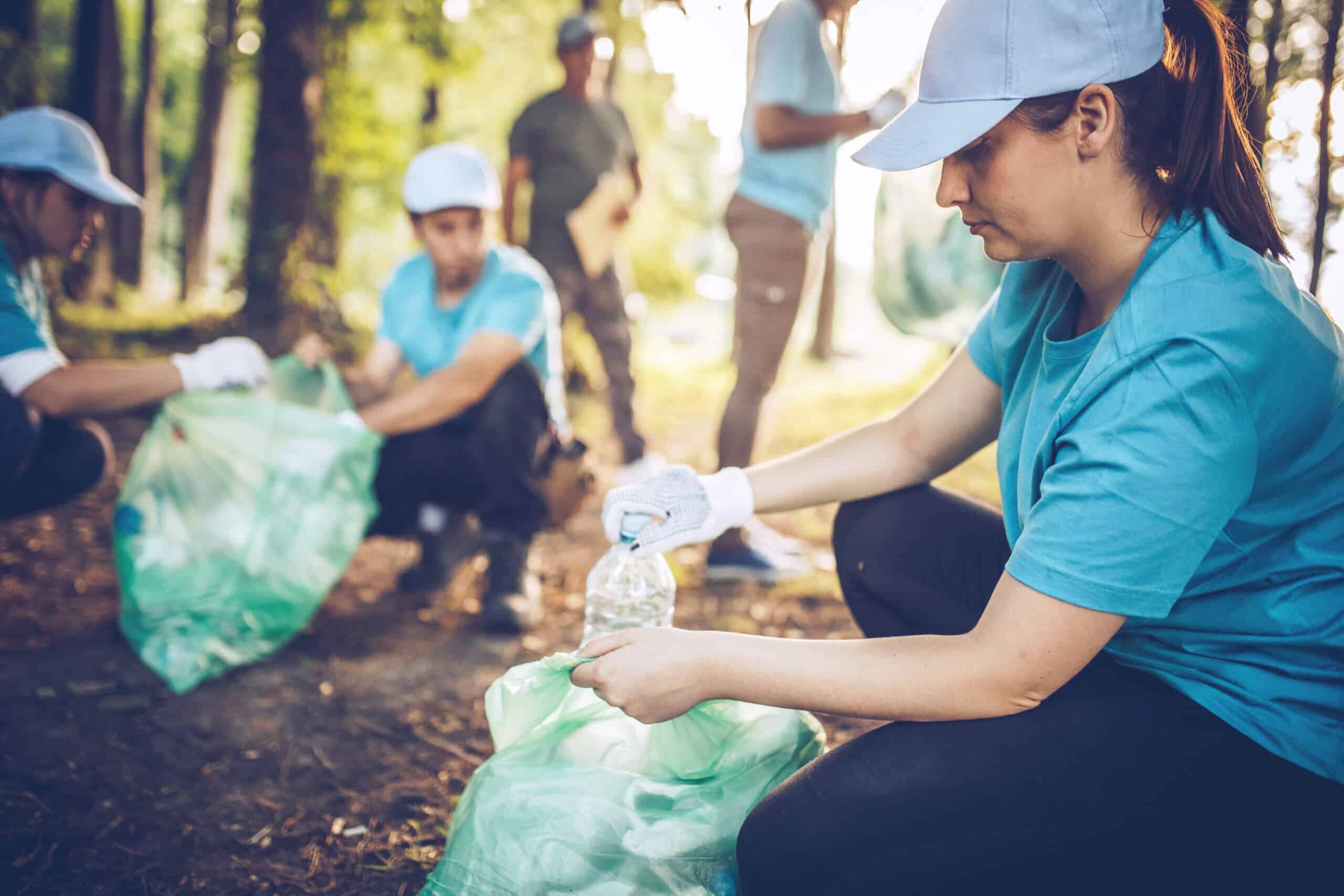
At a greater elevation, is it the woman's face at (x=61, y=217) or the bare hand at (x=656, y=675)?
the woman's face at (x=61, y=217)

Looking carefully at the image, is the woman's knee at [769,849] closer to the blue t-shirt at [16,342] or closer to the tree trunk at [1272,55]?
the blue t-shirt at [16,342]

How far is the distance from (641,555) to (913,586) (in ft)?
1.56

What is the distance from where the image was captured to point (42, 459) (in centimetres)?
267

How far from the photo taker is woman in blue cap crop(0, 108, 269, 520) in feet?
7.84

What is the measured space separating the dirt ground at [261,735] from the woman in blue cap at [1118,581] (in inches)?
36.2

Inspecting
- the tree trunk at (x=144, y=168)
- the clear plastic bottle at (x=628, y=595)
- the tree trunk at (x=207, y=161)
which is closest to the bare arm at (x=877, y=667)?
the clear plastic bottle at (x=628, y=595)

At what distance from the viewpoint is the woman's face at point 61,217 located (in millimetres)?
2506

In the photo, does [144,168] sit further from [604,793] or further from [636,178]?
[604,793]

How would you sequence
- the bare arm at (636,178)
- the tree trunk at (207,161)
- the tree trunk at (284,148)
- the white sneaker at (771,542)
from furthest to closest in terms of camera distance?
the tree trunk at (207,161) < the tree trunk at (284,148) < the bare arm at (636,178) < the white sneaker at (771,542)

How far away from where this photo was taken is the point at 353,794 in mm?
2025

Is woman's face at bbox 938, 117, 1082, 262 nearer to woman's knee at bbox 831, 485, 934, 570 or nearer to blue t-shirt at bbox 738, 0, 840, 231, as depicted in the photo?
woman's knee at bbox 831, 485, 934, 570

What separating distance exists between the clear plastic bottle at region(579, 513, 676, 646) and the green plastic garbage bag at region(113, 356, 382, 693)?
0.69 meters

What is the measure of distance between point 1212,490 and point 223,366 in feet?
7.84

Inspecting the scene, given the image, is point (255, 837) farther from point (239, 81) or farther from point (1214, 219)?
point (239, 81)
